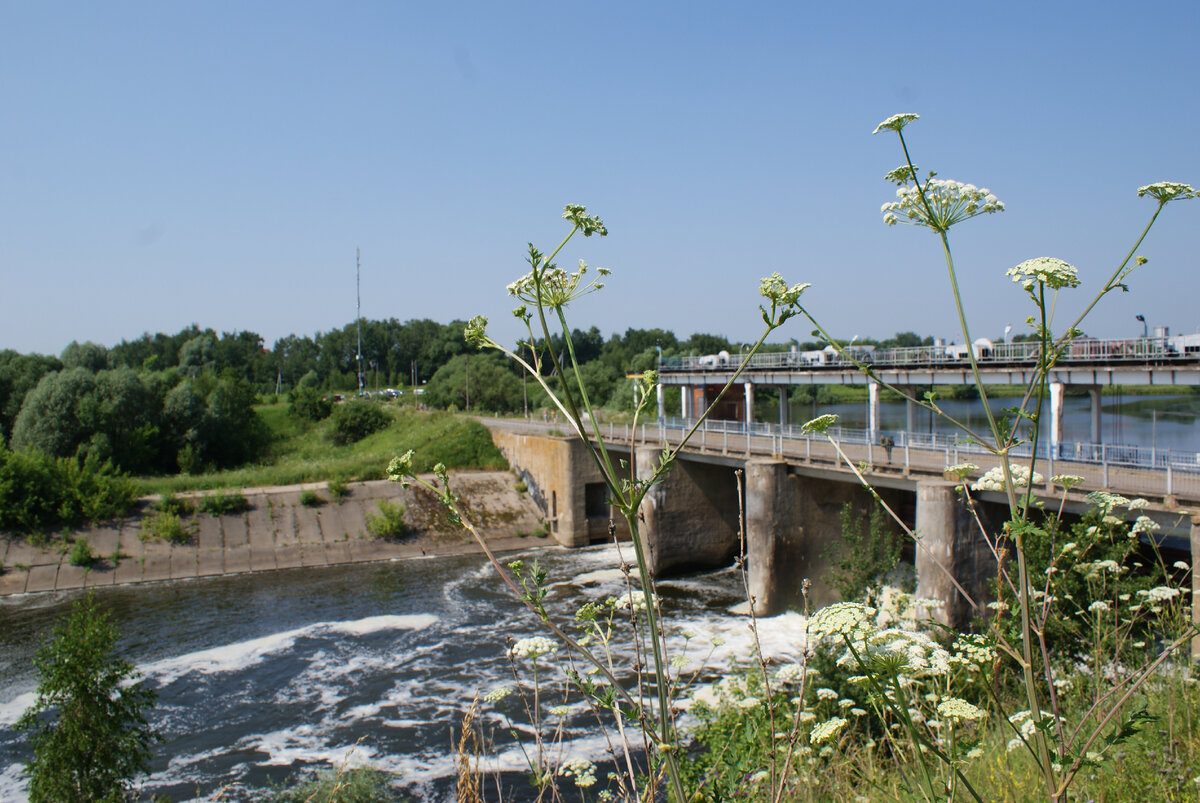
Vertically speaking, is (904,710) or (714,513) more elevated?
(904,710)

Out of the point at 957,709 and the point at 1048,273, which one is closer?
the point at 1048,273

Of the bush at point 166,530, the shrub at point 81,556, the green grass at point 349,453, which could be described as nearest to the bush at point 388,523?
the green grass at point 349,453

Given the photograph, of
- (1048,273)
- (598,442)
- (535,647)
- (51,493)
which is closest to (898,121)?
(1048,273)

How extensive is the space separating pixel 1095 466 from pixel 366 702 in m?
15.2

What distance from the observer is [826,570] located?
69.8 feet

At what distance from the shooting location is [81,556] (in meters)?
26.0

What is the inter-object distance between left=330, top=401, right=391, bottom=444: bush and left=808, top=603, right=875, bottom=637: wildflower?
46.8 metres

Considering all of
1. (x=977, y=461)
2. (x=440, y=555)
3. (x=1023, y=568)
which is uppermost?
(x=1023, y=568)

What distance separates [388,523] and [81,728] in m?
22.0

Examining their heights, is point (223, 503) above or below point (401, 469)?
below

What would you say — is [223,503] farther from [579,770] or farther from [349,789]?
[579,770]

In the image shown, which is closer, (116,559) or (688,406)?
(116,559)

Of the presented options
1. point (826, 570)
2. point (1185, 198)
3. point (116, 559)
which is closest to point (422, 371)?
point (116, 559)

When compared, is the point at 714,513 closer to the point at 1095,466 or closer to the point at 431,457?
the point at 1095,466
